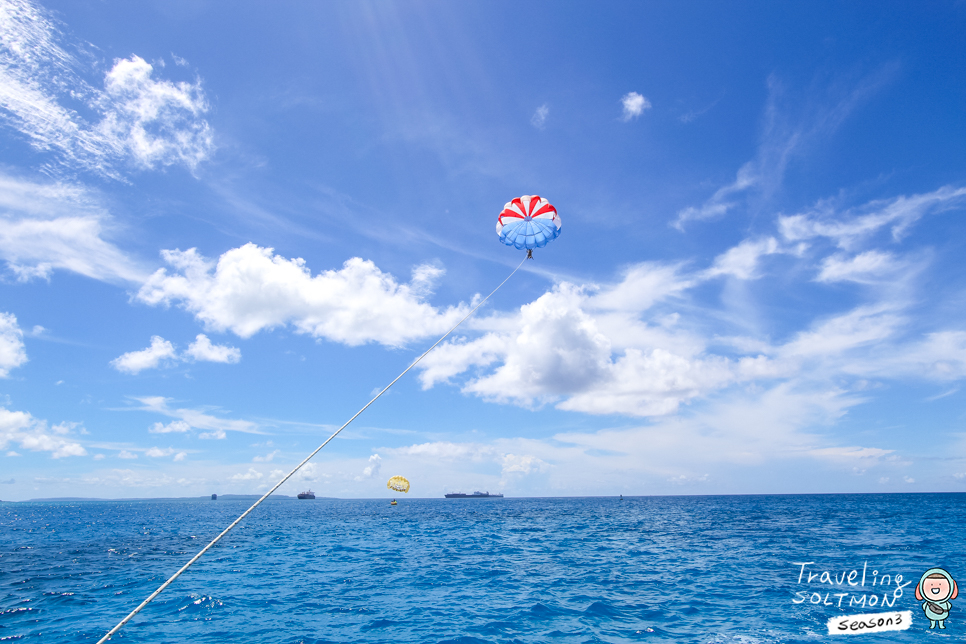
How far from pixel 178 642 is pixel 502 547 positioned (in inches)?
803

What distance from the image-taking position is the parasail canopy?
20062 millimetres

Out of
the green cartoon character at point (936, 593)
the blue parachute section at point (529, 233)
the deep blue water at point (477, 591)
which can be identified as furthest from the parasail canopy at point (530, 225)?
the green cartoon character at point (936, 593)

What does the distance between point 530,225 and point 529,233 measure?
15.4 inches

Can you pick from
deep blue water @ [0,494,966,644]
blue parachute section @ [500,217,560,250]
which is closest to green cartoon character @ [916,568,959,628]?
deep blue water @ [0,494,966,644]

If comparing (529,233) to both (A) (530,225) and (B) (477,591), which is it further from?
(B) (477,591)

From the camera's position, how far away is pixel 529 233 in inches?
796

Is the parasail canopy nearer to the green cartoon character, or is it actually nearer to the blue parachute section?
the blue parachute section

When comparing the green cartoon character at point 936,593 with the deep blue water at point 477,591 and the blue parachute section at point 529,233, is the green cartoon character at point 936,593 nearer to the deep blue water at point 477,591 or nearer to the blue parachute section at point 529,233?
the deep blue water at point 477,591

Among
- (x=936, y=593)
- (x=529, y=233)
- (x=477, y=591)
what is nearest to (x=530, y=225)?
(x=529, y=233)

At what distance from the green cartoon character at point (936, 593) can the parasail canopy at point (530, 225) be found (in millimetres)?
17809

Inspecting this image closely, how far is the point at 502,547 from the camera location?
29.7 meters

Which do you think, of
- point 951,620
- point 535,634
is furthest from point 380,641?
point 951,620

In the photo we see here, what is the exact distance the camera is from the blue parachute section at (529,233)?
2000 centimetres

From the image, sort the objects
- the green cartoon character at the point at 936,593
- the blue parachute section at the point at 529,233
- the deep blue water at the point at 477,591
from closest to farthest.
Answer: the deep blue water at the point at 477,591 → the green cartoon character at the point at 936,593 → the blue parachute section at the point at 529,233
